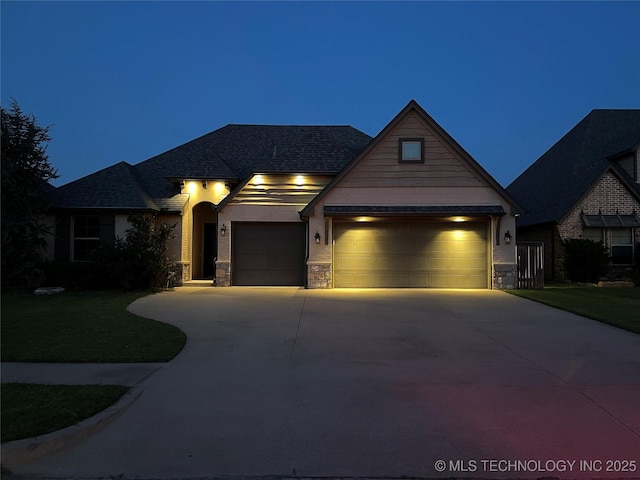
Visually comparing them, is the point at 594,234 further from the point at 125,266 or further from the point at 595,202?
the point at 125,266

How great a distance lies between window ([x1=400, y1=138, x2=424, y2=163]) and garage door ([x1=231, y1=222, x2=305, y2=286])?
16.3 ft

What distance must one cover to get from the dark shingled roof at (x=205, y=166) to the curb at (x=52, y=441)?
14.2 m

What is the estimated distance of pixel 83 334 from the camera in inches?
324

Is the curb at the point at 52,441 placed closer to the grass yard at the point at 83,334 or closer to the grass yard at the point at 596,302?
the grass yard at the point at 83,334

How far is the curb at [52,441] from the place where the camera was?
364 centimetres

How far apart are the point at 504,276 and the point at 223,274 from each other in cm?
1114

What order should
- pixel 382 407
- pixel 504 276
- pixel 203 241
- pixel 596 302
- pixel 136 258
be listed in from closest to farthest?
pixel 382 407 → pixel 596 302 → pixel 136 258 → pixel 504 276 → pixel 203 241

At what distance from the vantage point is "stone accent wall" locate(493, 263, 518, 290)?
1686cm

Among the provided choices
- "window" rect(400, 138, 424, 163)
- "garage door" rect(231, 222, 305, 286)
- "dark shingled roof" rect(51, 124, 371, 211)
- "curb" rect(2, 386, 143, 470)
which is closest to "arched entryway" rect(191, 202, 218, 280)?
"dark shingled roof" rect(51, 124, 371, 211)

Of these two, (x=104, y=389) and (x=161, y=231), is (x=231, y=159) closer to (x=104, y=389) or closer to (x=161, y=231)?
(x=161, y=231)

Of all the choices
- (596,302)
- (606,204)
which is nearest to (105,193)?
(596,302)

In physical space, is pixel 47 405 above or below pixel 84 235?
below

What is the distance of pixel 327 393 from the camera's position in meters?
5.28

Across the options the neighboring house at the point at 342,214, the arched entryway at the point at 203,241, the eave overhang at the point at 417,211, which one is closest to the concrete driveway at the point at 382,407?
the eave overhang at the point at 417,211
